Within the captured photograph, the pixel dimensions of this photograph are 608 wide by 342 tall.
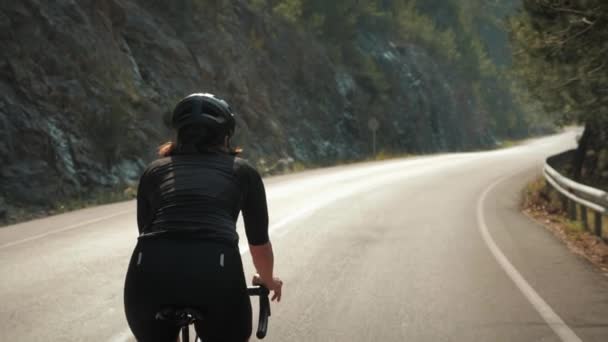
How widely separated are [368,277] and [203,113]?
18.4 feet

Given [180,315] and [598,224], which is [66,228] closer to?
[598,224]

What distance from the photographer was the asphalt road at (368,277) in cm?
614

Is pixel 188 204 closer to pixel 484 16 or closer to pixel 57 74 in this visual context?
pixel 57 74

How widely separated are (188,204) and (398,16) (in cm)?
6658

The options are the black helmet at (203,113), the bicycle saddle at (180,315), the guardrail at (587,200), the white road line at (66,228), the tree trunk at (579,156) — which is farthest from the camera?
the tree trunk at (579,156)

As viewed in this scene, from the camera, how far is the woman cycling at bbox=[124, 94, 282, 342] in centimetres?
280

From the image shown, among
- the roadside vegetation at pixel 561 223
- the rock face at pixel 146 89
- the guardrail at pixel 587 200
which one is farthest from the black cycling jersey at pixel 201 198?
the rock face at pixel 146 89

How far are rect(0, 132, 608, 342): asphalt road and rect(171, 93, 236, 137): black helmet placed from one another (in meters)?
3.08

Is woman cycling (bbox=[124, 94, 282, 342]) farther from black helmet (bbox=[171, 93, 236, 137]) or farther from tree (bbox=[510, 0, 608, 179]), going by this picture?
tree (bbox=[510, 0, 608, 179])

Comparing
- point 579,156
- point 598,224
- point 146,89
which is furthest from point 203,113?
point 146,89

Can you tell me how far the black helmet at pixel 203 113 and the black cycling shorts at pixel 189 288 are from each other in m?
0.55

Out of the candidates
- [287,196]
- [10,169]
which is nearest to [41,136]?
[10,169]

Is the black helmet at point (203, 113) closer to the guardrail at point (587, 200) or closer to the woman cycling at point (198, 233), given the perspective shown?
the woman cycling at point (198, 233)

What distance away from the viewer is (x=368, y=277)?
8375 millimetres
